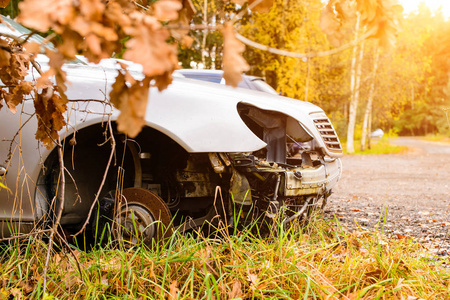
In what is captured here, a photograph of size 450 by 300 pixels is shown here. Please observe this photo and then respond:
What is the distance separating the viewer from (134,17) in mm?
889

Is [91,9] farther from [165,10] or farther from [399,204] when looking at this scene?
[399,204]

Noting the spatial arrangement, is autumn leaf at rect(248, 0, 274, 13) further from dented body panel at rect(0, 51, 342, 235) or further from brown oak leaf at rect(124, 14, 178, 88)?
dented body panel at rect(0, 51, 342, 235)

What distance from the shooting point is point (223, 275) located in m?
1.96

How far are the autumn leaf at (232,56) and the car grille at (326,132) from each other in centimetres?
227

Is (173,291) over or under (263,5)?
under

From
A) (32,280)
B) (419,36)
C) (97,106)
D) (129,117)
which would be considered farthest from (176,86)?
(419,36)

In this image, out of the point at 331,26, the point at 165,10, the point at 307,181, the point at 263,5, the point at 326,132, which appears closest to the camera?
the point at 165,10

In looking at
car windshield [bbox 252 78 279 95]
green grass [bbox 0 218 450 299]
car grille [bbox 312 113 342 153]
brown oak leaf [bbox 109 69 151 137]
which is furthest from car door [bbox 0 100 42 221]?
car windshield [bbox 252 78 279 95]

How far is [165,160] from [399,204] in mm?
3720

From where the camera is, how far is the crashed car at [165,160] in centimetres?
239

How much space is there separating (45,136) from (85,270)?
0.72 meters

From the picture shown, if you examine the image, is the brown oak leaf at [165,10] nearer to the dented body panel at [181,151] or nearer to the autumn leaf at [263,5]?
the autumn leaf at [263,5]

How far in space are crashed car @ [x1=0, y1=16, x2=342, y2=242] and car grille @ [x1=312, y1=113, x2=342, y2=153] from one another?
0.08ft

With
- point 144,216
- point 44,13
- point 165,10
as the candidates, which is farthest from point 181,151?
point 44,13
